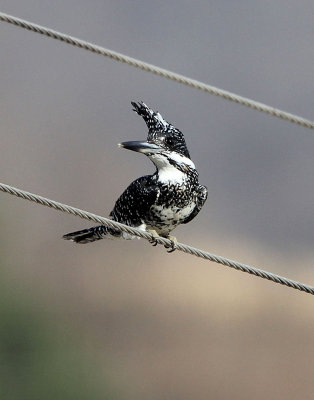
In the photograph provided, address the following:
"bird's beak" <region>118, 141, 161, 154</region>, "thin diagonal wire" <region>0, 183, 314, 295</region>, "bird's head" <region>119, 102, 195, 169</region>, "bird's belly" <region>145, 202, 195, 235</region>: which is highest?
"bird's head" <region>119, 102, 195, 169</region>

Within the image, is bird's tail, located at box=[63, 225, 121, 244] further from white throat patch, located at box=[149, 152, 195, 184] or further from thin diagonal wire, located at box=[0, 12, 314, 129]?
thin diagonal wire, located at box=[0, 12, 314, 129]

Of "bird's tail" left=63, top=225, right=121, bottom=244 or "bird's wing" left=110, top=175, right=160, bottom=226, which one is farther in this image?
"bird's tail" left=63, top=225, right=121, bottom=244

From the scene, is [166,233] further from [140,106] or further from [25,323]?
[25,323]

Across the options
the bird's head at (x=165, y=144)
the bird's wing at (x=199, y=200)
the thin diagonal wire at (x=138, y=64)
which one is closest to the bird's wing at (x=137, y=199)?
the bird's head at (x=165, y=144)

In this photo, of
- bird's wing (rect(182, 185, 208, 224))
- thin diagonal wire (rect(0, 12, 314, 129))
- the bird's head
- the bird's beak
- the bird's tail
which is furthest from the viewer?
the bird's tail

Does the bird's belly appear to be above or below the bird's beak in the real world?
below

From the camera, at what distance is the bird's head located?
21.2 feet

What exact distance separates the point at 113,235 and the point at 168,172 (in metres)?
0.57

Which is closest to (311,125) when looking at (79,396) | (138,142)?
(138,142)

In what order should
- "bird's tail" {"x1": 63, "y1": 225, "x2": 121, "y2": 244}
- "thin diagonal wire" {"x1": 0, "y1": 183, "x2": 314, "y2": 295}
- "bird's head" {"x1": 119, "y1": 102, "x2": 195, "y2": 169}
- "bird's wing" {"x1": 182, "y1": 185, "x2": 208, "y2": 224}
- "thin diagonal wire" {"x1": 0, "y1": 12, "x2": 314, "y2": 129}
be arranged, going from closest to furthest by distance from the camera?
"thin diagonal wire" {"x1": 0, "y1": 183, "x2": 314, "y2": 295} < "thin diagonal wire" {"x1": 0, "y1": 12, "x2": 314, "y2": 129} < "bird's head" {"x1": 119, "y1": 102, "x2": 195, "y2": 169} < "bird's wing" {"x1": 182, "y1": 185, "x2": 208, "y2": 224} < "bird's tail" {"x1": 63, "y1": 225, "x2": 121, "y2": 244}

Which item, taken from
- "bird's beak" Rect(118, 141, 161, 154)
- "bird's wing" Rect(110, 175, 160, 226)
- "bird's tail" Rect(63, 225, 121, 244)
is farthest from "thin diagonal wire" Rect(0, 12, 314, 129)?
"bird's tail" Rect(63, 225, 121, 244)

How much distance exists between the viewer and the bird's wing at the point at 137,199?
21.4ft

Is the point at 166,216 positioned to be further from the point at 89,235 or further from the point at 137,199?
the point at 89,235

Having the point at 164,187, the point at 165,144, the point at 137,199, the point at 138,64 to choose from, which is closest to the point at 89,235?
the point at 137,199
